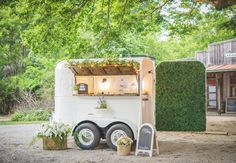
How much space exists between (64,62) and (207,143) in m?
4.79

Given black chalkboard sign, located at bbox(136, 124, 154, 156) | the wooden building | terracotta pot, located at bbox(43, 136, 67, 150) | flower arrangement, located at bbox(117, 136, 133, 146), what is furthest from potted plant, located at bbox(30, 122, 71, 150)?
the wooden building

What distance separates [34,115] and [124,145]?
11887mm

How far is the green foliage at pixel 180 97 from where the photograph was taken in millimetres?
16000

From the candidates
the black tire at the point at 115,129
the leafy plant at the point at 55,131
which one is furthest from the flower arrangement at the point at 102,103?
the leafy plant at the point at 55,131

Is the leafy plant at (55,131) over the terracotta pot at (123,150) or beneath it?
over

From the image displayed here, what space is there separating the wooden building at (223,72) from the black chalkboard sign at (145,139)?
13.6m

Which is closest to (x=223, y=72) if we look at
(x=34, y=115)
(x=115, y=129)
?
(x=34, y=115)

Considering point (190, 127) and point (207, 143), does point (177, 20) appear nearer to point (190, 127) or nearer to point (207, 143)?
point (190, 127)

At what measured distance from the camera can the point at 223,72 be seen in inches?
934

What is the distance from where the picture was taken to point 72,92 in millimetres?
11375

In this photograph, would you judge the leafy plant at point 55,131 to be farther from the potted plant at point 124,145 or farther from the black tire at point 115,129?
the potted plant at point 124,145

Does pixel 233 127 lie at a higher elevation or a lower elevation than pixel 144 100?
lower

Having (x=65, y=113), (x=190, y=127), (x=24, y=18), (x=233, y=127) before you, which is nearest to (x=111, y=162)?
(x=65, y=113)

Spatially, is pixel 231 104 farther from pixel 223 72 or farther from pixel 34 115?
pixel 34 115
